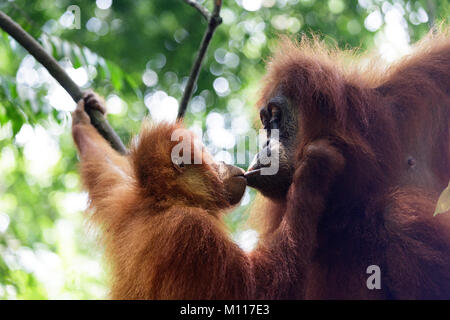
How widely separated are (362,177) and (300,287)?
732 mm

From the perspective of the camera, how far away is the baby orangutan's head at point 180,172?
294cm

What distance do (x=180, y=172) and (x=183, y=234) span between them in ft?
1.64

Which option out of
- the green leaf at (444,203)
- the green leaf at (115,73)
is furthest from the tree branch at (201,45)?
the green leaf at (444,203)

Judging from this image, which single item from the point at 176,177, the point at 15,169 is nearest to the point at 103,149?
the point at 176,177

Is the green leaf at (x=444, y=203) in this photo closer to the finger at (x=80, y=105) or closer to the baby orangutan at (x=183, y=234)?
the baby orangutan at (x=183, y=234)

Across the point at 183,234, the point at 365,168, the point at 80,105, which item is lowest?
the point at 183,234

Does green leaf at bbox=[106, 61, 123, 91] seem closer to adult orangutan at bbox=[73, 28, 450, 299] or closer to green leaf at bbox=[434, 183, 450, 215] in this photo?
adult orangutan at bbox=[73, 28, 450, 299]

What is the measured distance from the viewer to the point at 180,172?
3.03 metres

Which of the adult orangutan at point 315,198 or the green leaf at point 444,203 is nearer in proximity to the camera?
the green leaf at point 444,203

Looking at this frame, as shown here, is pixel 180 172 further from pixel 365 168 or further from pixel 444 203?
pixel 444 203

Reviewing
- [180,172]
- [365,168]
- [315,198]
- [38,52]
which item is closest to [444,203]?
[315,198]

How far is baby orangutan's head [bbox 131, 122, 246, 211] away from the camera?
2938 millimetres

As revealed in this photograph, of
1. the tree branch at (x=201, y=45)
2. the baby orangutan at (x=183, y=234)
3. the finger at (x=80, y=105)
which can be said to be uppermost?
the tree branch at (x=201, y=45)

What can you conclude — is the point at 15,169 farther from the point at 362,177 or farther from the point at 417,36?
the point at 362,177
